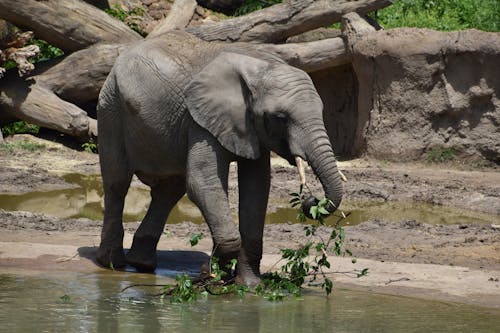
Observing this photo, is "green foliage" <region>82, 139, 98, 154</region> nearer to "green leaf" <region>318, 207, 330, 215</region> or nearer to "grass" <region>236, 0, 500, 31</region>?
"grass" <region>236, 0, 500, 31</region>

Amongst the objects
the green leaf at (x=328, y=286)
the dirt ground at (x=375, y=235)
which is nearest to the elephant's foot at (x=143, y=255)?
the dirt ground at (x=375, y=235)

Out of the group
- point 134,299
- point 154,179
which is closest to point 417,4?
point 154,179

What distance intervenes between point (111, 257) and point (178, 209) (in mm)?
4361

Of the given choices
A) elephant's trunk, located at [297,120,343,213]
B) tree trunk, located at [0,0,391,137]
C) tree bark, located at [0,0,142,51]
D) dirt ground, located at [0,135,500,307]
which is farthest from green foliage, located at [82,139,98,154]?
elephant's trunk, located at [297,120,343,213]

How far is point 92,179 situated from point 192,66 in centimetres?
702

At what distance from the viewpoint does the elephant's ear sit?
8.09 m

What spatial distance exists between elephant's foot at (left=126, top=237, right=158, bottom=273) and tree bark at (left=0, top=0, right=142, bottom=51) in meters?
8.22

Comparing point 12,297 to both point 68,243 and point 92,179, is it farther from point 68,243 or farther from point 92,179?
point 92,179

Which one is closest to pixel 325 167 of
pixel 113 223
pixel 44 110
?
pixel 113 223

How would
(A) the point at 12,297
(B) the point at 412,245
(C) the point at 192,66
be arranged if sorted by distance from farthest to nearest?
(B) the point at 412,245 < (C) the point at 192,66 < (A) the point at 12,297

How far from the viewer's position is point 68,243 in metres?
9.95

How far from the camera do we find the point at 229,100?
26.9 ft

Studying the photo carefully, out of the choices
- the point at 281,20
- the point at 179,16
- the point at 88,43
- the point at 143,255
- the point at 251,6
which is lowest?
the point at 143,255

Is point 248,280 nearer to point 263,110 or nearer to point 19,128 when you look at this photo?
point 263,110
